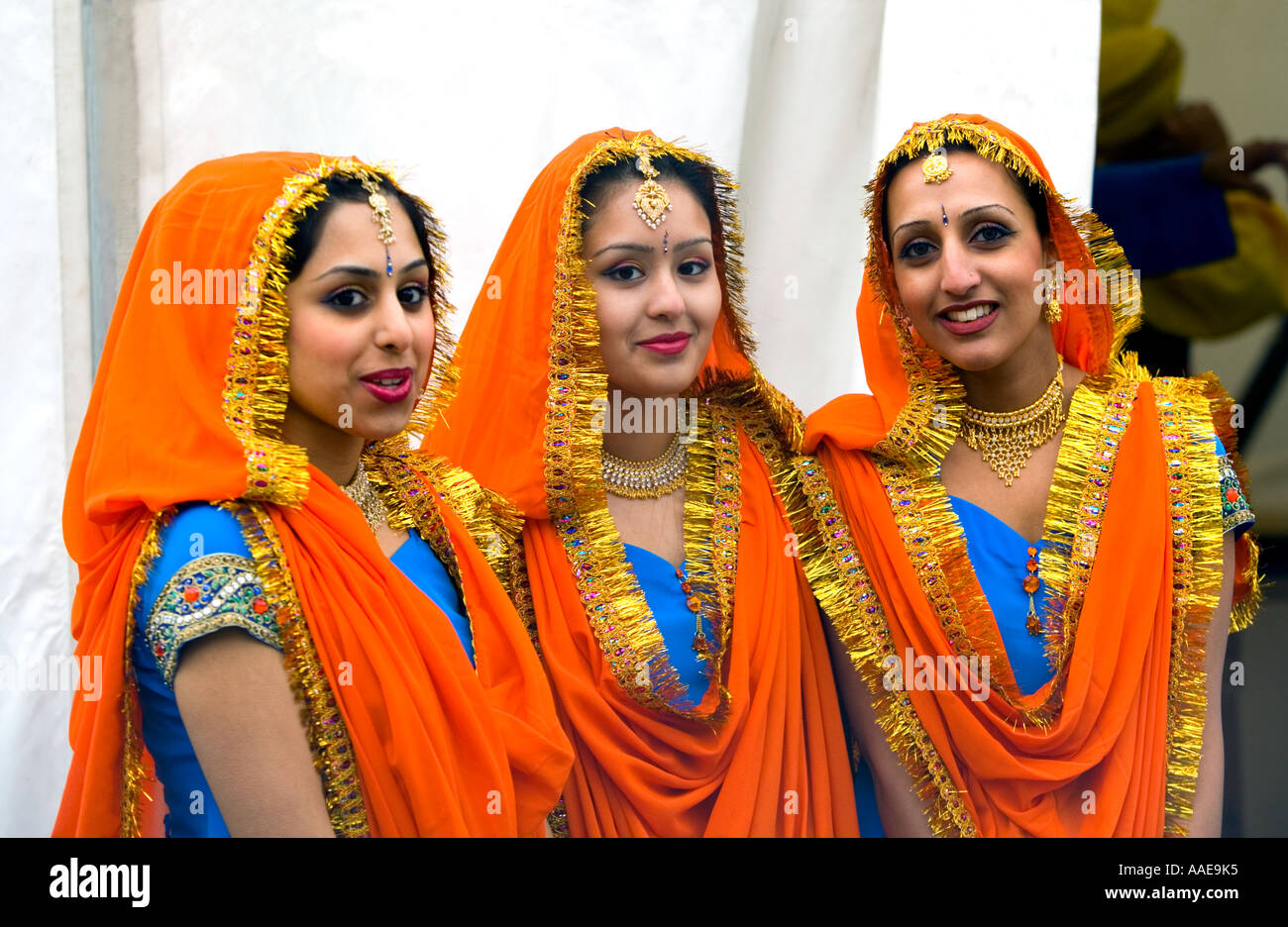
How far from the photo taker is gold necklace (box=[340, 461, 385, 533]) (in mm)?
1775

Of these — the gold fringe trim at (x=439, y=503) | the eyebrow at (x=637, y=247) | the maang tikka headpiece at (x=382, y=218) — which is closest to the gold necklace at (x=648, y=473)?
the gold fringe trim at (x=439, y=503)

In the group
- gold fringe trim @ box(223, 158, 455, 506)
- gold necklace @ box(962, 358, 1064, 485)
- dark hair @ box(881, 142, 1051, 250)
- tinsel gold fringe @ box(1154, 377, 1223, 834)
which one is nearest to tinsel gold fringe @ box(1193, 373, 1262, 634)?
tinsel gold fringe @ box(1154, 377, 1223, 834)

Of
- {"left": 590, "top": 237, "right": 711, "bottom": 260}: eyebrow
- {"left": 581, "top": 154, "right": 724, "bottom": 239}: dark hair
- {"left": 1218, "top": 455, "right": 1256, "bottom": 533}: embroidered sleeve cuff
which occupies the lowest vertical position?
{"left": 1218, "top": 455, "right": 1256, "bottom": 533}: embroidered sleeve cuff

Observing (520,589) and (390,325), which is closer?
(390,325)

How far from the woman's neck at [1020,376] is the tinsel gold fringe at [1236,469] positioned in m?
0.31

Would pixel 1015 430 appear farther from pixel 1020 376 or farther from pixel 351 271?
pixel 351 271

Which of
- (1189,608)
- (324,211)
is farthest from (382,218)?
(1189,608)

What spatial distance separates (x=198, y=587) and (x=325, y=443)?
12.5 inches

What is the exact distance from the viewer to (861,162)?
3.24m

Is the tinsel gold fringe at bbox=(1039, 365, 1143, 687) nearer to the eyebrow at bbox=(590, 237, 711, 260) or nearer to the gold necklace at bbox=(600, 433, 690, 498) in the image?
the gold necklace at bbox=(600, 433, 690, 498)

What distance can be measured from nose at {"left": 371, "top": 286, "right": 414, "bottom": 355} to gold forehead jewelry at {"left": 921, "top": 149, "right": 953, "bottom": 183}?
103cm

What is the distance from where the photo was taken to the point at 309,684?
1534mm

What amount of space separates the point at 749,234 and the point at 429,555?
177 centimetres

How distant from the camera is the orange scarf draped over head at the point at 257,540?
5.03 ft
